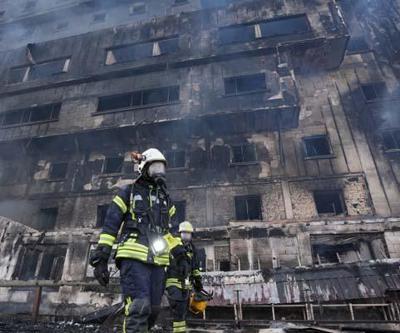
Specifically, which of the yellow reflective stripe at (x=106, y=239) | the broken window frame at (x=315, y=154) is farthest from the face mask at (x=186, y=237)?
the broken window frame at (x=315, y=154)

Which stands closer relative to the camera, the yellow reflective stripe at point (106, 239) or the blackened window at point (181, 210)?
the yellow reflective stripe at point (106, 239)

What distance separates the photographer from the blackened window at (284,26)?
51.9ft

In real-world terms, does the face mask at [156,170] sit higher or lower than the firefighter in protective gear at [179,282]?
higher

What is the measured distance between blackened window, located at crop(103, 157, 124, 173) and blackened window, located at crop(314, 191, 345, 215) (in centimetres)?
907

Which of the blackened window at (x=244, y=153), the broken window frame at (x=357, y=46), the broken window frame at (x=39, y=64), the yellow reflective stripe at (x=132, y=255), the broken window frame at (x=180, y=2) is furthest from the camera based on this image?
the broken window frame at (x=180, y=2)

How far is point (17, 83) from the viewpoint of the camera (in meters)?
18.2

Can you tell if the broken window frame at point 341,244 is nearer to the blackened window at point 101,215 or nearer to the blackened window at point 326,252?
the blackened window at point 326,252

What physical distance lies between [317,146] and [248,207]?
4377mm

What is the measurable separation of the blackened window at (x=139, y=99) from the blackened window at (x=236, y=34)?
4.00 meters

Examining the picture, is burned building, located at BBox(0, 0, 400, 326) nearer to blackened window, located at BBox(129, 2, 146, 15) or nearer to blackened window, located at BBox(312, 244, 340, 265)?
blackened window, located at BBox(312, 244, 340, 265)

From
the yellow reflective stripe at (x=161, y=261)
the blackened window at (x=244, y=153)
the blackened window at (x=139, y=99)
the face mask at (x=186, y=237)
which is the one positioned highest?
the blackened window at (x=139, y=99)

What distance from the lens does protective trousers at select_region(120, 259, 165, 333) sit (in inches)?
118

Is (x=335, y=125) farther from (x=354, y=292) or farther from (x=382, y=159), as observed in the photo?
(x=354, y=292)

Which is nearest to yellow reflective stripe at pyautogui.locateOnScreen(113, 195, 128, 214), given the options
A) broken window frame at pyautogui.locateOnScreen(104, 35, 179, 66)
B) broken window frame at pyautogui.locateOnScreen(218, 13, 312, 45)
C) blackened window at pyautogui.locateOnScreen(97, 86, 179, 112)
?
blackened window at pyautogui.locateOnScreen(97, 86, 179, 112)
